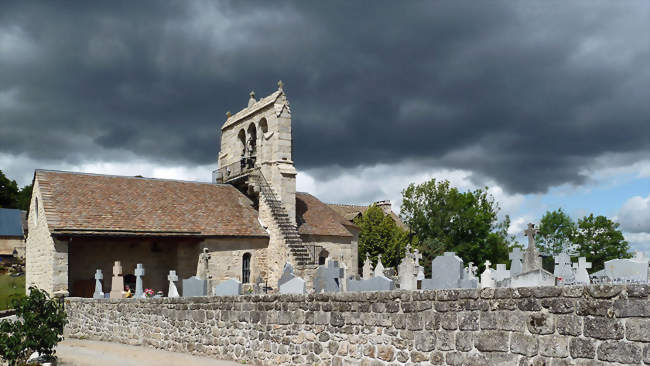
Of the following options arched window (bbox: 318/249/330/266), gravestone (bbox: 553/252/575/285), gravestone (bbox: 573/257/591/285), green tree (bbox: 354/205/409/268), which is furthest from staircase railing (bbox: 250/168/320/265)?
gravestone (bbox: 573/257/591/285)

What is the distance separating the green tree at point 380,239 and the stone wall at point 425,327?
29.4 m

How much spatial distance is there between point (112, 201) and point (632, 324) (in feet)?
82.1

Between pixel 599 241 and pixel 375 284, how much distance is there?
46.9 m

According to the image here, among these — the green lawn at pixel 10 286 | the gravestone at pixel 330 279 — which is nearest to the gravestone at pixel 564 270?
the gravestone at pixel 330 279

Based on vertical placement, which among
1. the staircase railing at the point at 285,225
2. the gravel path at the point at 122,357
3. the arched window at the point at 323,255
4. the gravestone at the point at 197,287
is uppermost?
the staircase railing at the point at 285,225

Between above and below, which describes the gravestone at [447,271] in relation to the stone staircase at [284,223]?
below

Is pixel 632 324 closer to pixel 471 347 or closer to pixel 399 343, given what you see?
pixel 471 347

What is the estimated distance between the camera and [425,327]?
800 cm

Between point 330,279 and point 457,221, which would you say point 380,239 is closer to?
point 457,221

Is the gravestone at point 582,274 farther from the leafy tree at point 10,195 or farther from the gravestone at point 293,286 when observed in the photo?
the leafy tree at point 10,195

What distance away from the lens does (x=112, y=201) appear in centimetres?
2689

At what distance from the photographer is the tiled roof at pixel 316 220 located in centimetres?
3197

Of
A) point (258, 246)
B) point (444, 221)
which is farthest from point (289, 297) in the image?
point (444, 221)

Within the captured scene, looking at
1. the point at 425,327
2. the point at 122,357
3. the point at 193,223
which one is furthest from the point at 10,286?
the point at 425,327
